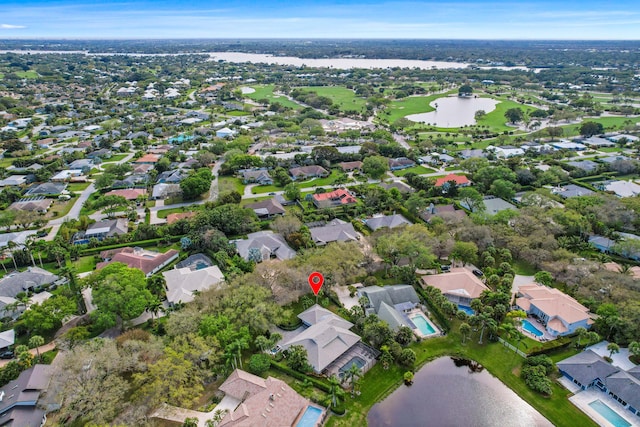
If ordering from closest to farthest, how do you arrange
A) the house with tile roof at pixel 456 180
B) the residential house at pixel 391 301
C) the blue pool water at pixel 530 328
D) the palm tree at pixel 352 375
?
the palm tree at pixel 352 375, the blue pool water at pixel 530 328, the residential house at pixel 391 301, the house with tile roof at pixel 456 180

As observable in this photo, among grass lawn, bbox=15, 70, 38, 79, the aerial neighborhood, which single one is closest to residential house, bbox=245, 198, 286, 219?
the aerial neighborhood

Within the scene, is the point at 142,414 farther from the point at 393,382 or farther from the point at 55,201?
the point at 55,201

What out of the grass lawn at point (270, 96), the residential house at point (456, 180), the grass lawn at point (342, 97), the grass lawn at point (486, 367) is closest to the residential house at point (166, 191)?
the residential house at point (456, 180)

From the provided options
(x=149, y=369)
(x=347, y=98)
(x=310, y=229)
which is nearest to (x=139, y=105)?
(x=347, y=98)

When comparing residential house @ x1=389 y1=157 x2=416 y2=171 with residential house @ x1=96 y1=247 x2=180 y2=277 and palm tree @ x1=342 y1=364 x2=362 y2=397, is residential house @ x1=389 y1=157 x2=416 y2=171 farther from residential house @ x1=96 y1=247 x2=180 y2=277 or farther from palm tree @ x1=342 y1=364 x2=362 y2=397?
palm tree @ x1=342 y1=364 x2=362 y2=397

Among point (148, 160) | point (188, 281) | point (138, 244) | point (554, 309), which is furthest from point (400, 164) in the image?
point (148, 160)

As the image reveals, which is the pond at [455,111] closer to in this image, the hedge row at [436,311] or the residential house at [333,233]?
the residential house at [333,233]
